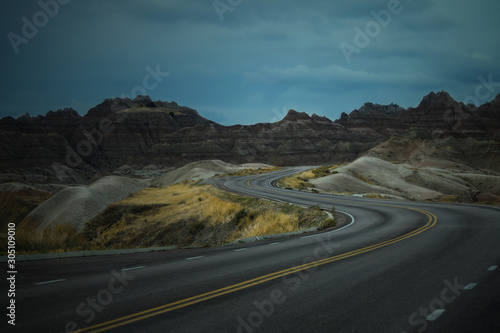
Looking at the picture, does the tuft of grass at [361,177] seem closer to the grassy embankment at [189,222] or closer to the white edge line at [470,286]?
the grassy embankment at [189,222]

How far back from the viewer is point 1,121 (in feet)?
594

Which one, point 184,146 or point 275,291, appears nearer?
point 275,291

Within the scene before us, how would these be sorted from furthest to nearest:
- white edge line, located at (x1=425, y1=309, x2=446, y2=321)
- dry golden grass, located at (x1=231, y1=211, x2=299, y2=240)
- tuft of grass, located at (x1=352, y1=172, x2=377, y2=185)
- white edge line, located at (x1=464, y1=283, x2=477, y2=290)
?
tuft of grass, located at (x1=352, y1=172, x2=377, y2=185) < dry golden grass, located at (x1=231, y1=211, x2=299, y2=240) < white edge line, located at (x1=464, y1=283, x2=477, y2=290) < white edge line, located at (x1=425, y1=309, x2=446, y2=321)
